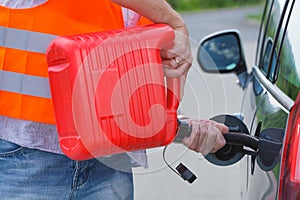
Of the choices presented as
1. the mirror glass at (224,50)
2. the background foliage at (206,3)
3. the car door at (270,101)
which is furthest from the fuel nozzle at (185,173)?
the background foliage at (206,3)

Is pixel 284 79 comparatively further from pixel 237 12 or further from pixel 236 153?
pixel 237 12

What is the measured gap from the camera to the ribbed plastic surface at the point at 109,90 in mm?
2221

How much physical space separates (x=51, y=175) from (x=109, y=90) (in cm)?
51

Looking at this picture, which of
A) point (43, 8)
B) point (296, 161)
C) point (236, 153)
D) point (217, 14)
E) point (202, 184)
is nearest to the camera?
point (296, 161)

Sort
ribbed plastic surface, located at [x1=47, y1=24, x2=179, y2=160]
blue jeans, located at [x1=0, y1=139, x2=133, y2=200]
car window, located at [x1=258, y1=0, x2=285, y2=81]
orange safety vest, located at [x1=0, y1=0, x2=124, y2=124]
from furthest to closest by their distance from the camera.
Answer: car window, located at [x1=258, y1=0, x2=285, y2=81] → blue jeans, located at [x1=0, y1=139, x2=133, y2=200] → orange safety vest, located at [x1=0, y1=0, x2=124, y2=124] → ribbed plastic surface, located at [x1=47, y1=24, x2=179, y2=160]

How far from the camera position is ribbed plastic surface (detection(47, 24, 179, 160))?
87.4 inches

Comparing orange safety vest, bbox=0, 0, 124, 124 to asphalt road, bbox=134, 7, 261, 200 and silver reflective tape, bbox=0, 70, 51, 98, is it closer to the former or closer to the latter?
silver reflective tape, bbox=0, 70, 51, 98

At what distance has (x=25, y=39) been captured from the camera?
2494 millimetres

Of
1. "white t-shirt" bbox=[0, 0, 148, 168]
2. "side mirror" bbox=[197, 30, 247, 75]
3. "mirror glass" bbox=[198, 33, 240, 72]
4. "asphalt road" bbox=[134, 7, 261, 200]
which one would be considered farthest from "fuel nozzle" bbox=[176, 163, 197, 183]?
"mirror glass" bbox=[198, 33, 240, 72]

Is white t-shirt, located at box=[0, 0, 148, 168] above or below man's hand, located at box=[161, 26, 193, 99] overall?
below

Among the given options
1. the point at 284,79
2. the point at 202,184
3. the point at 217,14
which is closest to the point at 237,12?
the point at 217,14

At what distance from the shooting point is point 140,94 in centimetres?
227

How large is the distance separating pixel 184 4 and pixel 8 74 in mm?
27036

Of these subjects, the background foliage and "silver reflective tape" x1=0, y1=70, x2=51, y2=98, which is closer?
"silver reflective tape" x1=0, y1=70, x2=51, y2=98
